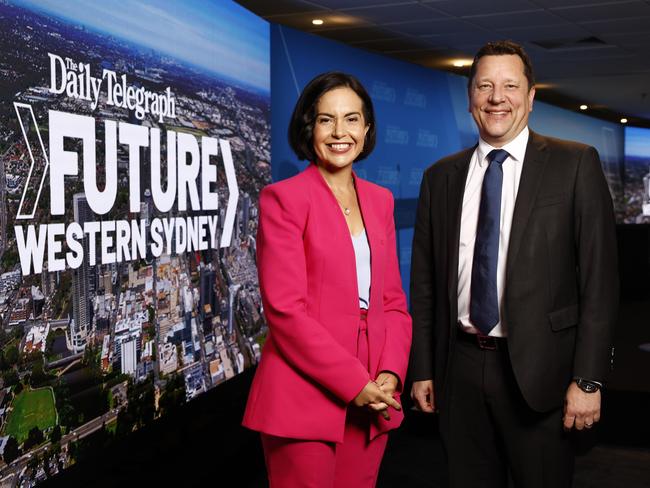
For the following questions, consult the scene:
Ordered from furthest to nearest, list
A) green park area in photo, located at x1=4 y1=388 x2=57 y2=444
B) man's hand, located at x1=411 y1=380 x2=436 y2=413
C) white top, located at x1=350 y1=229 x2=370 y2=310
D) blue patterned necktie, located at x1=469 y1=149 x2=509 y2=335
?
1. green park area in photo, located at x1=4 y1=388 x2=57 y2=444
2. man's hand, located at x1=411 y1=380 x2=436 y2=413
3. blue patterned necktie, located at x1=469 y1=149 x2=509 y2=335
4. white top, located at x1=350 y1=229 x2=370 y2=310

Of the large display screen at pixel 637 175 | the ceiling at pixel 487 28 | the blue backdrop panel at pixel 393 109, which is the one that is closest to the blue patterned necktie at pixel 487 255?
the ceiling at pixel 487 28

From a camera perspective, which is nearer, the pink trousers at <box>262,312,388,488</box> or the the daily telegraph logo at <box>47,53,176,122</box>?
the pink trousers at <box>262,312,388,488</box>

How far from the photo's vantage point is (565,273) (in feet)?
6.64

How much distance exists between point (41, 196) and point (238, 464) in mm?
2012

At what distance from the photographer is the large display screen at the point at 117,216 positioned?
2643 mm

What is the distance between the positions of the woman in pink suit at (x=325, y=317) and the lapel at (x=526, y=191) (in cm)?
35

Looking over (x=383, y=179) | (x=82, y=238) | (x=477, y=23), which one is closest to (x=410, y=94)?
(x=383, y=179)

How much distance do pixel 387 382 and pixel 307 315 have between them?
0.92 ft

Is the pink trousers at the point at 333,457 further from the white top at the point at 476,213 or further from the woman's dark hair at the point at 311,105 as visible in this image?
the woman's dark hair at the point at 311,105

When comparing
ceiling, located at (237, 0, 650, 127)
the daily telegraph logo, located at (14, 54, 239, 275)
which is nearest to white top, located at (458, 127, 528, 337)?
the daily telegraph logo, located at (14, 54, 239, 275)

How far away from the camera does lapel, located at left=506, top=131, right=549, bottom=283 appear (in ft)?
6.62

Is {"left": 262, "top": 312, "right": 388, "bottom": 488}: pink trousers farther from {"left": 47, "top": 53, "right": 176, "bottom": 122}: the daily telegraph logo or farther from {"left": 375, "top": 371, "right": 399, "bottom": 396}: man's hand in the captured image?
{"left": 47, "top": 53, "right": 176, "bottom": 122}: the daily telegraph logo

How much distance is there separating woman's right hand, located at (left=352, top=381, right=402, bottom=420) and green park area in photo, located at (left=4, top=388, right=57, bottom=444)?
137 centimetres

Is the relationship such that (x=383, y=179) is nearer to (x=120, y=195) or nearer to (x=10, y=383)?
(x=120, y=195)
